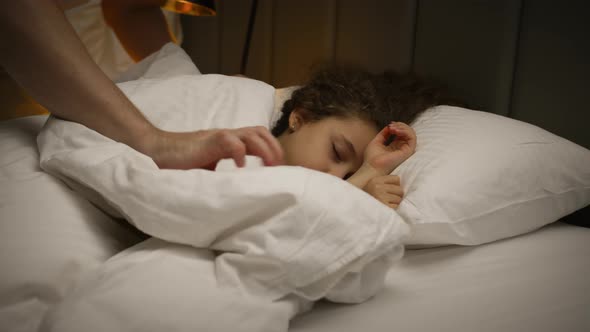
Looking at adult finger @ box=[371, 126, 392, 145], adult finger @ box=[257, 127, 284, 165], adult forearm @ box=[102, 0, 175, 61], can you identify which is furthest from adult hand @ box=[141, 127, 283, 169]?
adult forearm @ box=[102, 0, 175, 61]

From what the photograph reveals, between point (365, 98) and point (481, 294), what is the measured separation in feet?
1.89

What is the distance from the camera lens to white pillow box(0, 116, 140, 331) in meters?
0.43

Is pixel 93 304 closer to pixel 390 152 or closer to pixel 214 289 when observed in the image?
pixel 214 289

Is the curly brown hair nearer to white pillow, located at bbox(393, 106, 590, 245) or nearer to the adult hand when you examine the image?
white pillow, located at bbox(393, 106, 590, 245)

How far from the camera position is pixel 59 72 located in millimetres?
658

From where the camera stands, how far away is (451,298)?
0.53 m

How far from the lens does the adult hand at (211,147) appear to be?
0.61 m

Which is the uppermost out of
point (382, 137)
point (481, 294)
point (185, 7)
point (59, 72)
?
point (185, 7)

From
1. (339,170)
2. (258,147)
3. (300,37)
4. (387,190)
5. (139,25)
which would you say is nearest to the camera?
(258,147)

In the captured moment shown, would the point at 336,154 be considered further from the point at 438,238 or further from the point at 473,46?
the point at 473,46

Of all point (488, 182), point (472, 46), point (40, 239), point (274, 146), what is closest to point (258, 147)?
point (274, 146)

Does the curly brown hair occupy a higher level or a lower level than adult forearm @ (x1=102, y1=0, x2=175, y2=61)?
lower

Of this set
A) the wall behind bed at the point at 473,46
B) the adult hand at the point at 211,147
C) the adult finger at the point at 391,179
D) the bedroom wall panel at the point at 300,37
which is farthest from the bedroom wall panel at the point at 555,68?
the adult hand at the point at 211,147

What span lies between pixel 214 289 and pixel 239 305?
0.10 feet
